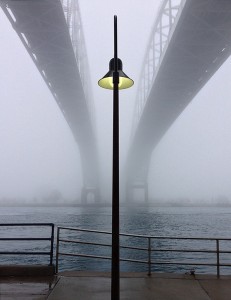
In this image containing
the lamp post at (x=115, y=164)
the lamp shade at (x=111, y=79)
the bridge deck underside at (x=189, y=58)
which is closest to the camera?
the lamp post at (x=115, y=164)

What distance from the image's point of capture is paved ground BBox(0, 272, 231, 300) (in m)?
5.20

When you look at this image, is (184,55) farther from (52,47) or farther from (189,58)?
(52,47)

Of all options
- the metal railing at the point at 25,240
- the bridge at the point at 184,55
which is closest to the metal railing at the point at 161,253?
the metal railing at the point at 25,240

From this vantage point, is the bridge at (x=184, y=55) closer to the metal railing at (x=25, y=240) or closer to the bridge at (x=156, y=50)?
the bridge at (x=156, y=50)

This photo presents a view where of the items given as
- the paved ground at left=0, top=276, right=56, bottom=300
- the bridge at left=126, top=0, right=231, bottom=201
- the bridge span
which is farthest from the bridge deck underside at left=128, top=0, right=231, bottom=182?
the paved ground at left=0, top=276, right=56, bottom=300

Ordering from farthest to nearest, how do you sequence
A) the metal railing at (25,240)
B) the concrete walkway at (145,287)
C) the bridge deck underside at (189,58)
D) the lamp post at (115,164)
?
the bridge deck underside at (189,58) < the metal railing at (25,240) < the concrete walkway at (145,287) < the lamp post at (115,164)

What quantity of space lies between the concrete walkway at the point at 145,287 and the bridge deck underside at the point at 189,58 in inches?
738

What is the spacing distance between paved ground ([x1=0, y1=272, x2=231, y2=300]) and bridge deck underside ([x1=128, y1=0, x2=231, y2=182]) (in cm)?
1884

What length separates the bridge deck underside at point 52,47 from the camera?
23672 mm

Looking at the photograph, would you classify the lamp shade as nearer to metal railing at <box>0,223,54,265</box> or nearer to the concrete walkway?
metal railing at <box>0,223,54,265</box>

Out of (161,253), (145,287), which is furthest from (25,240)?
(145,287)

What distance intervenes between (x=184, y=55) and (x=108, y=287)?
26.3 metres

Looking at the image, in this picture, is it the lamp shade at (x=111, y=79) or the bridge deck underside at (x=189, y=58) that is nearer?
the lamp shade at (x=111, y=79)

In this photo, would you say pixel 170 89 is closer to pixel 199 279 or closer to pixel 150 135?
pixel 150 135
